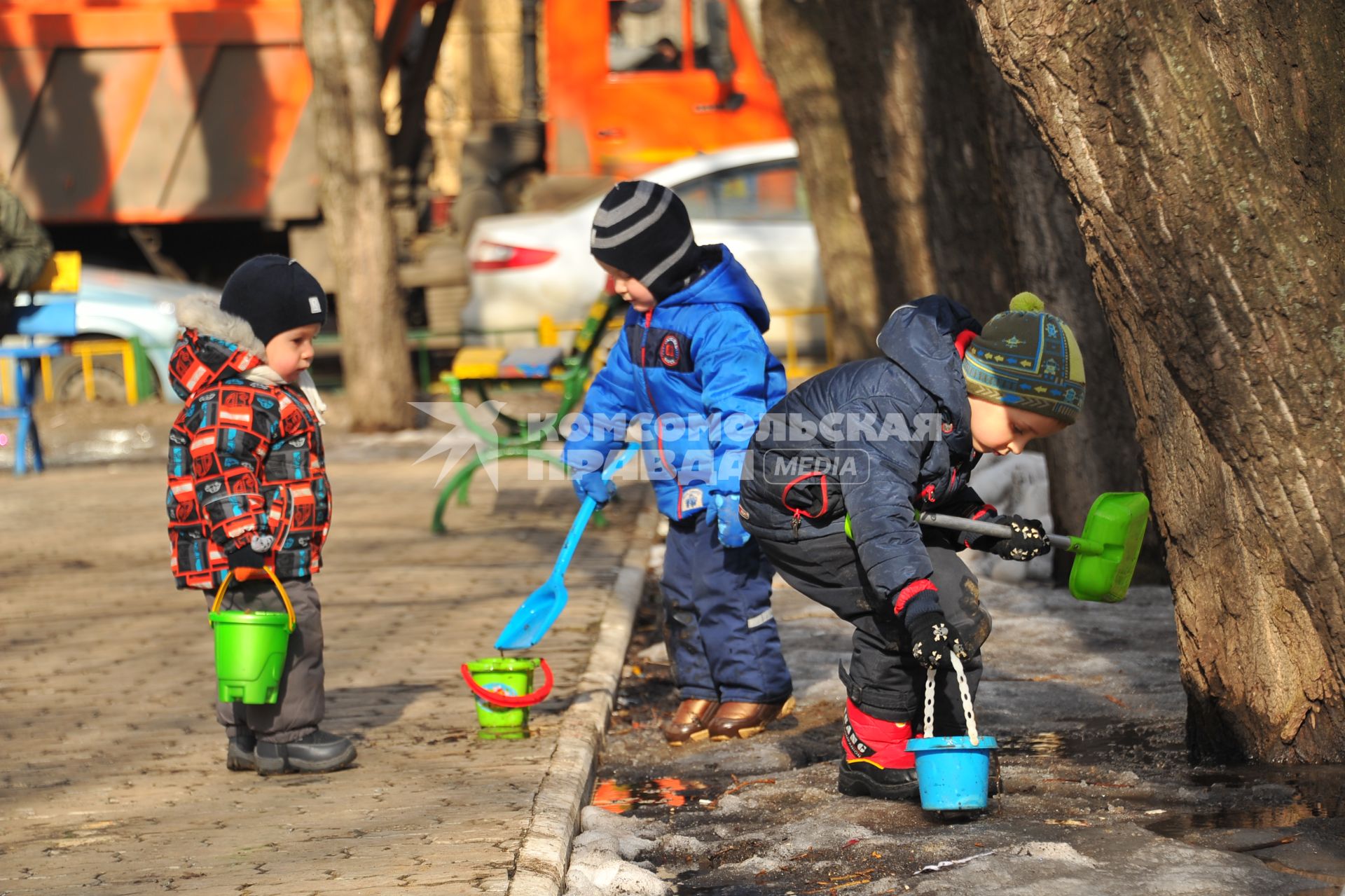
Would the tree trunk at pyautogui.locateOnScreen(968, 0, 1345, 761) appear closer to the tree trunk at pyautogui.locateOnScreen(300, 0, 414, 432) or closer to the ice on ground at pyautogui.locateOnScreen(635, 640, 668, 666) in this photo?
the ice on ground at pyautogui.locateOnScreen(635, 640, 668, 666)

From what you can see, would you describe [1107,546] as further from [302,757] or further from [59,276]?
[59,276]

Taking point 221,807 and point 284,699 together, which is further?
point 284,699

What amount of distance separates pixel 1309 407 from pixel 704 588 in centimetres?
197

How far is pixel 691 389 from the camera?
518 centimetres

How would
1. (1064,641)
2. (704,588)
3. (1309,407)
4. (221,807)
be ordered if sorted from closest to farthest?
(1309,407)
(221,807)
(704,588)
(1064,641)

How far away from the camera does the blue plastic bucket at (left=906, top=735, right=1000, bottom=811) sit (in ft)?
12.6

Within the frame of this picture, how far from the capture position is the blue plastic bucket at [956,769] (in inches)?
151

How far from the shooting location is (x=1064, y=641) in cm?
592

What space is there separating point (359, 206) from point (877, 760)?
8.47m

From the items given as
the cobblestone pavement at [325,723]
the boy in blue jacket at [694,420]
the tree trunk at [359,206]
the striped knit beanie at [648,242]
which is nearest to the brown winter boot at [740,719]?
the boy in blue jacket at [694,420]

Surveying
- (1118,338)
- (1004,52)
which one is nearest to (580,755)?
(1118,338)

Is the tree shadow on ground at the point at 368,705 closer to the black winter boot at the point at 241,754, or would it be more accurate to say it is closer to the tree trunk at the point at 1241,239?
the black winter boot at the point at 241,754

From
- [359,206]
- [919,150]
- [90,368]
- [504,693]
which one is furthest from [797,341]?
[504,693]

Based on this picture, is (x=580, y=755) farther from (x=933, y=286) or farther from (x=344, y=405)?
(x=344, y=405)
